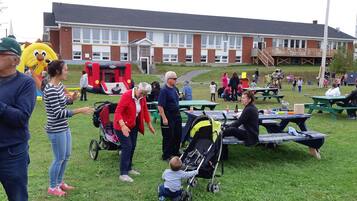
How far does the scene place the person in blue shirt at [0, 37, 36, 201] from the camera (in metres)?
2.81

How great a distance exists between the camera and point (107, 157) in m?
7.24

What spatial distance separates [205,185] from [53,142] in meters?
2.39

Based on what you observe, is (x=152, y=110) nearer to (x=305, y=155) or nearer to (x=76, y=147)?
(x=76, y=147)

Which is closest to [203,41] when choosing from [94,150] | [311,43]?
[311,43]

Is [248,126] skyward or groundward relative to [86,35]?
groundward

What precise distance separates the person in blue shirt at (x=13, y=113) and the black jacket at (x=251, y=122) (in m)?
4.49

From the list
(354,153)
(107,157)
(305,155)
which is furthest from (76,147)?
(354,153)

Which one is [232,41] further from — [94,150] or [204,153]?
[204,153]

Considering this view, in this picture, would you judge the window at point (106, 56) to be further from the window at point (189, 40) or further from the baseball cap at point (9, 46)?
the baseball cap at point (9, 46)

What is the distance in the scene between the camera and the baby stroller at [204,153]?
17.9ft

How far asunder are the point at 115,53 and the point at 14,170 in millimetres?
45732

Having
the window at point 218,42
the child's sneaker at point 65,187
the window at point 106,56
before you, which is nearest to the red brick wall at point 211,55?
the window at point 218,42

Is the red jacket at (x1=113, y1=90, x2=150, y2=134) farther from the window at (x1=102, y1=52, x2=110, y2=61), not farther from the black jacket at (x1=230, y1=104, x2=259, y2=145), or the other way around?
the window at (x1=102, y1=52, x2=110, y2=61)

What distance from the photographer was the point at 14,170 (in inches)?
116
